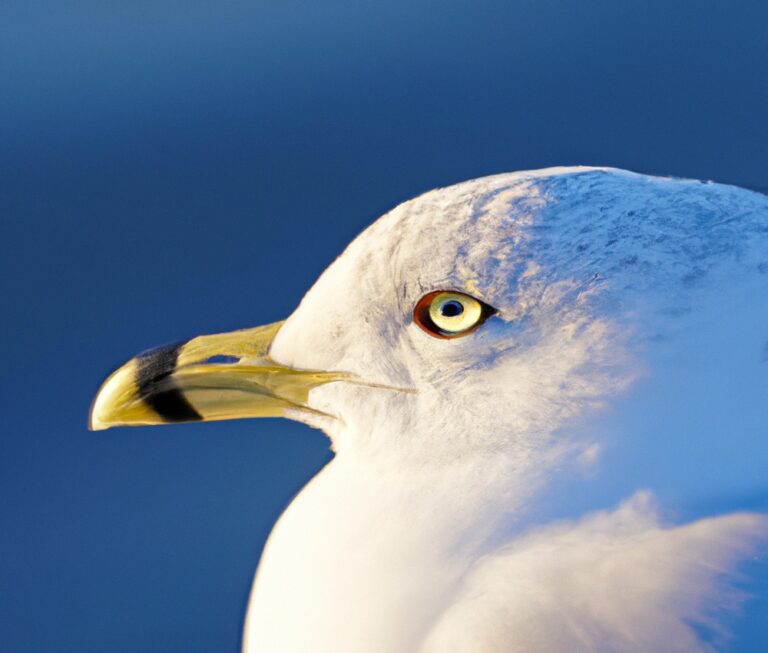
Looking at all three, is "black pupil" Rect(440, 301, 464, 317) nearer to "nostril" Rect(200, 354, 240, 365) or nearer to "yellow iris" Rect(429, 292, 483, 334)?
"yellow iris" Rect(429, 292, 483, 334)

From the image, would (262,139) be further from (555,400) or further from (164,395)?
(555,400)

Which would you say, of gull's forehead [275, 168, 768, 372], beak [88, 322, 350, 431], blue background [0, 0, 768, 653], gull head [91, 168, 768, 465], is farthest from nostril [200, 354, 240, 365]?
blue background [0, 0, 768, 653]

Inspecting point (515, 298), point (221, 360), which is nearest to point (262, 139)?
point (221, 360)

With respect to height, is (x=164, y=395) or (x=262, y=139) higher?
(x=262, y=139)

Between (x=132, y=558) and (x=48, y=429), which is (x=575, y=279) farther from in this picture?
(x=48, y=429)

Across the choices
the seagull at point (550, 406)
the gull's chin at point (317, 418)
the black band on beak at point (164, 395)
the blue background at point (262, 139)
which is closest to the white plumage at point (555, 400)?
the seagull at point (550, 406)

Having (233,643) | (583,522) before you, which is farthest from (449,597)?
(233,643)
